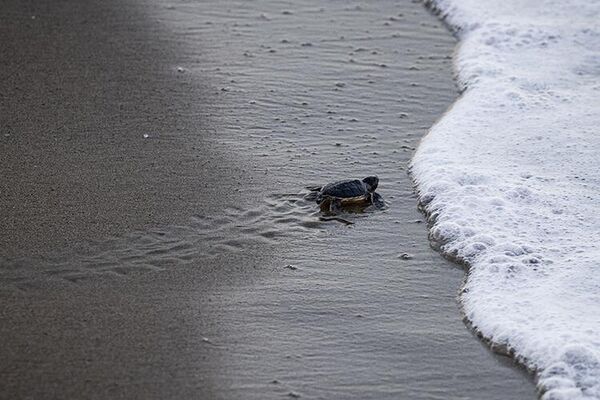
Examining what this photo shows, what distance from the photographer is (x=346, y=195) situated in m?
4.61

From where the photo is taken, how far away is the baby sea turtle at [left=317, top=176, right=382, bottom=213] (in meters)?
4.61

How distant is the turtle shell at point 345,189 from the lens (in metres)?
4.61

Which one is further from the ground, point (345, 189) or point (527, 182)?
point (345, 189)

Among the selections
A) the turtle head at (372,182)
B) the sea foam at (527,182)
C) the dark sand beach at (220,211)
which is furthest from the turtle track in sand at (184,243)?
the sea foam at (527,182)

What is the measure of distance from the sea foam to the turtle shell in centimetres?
35

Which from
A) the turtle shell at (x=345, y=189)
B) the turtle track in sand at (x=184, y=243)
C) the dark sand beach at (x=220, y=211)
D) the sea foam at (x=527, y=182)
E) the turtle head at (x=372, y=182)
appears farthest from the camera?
the turtle head at (x=372, y=182)

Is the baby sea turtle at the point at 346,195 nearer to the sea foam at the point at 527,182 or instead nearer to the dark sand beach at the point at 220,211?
the dark sand beach at the point at 220,211

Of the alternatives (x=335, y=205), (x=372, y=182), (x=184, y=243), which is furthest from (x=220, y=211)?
(x=372, y=182)

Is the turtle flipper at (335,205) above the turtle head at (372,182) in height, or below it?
below

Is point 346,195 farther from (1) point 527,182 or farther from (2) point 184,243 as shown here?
(1) point 527,182

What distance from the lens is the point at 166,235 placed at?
14.2ft

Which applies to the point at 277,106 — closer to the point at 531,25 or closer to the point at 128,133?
the point at 128,133

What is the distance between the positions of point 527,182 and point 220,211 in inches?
59.9

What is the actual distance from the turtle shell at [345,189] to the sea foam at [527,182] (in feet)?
1.14
